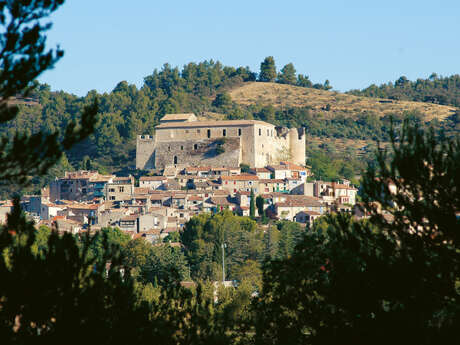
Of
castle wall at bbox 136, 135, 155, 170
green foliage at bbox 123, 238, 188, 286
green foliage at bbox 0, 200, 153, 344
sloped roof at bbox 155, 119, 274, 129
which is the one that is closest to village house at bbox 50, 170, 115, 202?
castle wall at bbox 136, 135, 155, 170

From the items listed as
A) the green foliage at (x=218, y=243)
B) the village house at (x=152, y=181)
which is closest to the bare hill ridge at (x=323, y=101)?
the village house at (x=152, y=181)

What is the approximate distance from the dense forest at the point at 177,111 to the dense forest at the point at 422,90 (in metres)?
1.81

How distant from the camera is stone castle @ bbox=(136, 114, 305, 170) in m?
78.3

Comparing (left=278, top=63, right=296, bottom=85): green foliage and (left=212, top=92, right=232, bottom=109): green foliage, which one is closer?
(left=212, top=92, right=232, bottom=109): green foliage

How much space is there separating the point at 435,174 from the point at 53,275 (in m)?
5.92

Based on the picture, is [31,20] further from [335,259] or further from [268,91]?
[268,91]

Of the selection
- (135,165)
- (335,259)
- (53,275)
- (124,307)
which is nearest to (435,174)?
(335,259)

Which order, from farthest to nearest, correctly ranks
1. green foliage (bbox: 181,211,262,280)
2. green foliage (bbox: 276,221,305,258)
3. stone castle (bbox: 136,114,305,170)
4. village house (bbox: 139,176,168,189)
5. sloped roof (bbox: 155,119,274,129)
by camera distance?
sloped roof (bbox: 155,119,274,129), stone castle (bbox: 136,114,305,170), village house (bbox: 139,176,168,189), green foliage (bbox: 276,221,305,258), green foliage (bbox: 181,211,262,280)

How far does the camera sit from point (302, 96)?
395 ft

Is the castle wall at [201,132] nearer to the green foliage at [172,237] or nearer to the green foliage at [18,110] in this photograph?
the green foliage at [172,237]

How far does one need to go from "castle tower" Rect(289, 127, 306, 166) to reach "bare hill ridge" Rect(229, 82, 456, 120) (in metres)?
27.6

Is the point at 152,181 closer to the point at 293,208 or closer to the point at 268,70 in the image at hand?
the point at 293,208

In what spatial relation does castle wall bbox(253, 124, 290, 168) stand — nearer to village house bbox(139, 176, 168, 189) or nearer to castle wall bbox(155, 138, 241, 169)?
castle wall bbox(155, 138, 241, 169)

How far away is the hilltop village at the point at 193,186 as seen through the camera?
67688 mm
